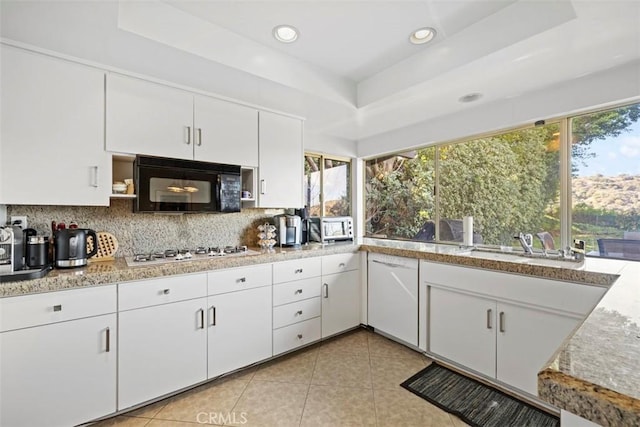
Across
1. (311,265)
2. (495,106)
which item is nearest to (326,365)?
(311,265)

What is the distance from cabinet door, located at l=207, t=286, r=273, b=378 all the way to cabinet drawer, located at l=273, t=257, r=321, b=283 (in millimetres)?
147

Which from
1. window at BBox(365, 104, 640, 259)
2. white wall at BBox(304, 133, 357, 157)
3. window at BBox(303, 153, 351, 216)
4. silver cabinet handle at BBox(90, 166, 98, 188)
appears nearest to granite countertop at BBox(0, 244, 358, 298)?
silver cabinet handle at BBox(90, 166, 98, 188)

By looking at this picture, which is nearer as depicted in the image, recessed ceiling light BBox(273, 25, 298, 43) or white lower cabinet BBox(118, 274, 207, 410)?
white lower cabinet BBox(118, 274, 207, 410)

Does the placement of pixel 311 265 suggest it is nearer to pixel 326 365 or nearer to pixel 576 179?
pixel 326 365

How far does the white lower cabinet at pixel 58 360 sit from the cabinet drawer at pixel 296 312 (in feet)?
3.53

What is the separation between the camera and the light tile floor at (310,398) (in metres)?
1.70

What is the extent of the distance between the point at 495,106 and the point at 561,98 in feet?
1.48

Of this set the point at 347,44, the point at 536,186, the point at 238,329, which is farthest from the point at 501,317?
the point at 347,44

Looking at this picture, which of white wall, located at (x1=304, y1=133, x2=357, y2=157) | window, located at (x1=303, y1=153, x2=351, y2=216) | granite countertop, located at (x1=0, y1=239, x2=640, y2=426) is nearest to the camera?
granite countertop, located at (x1=0, y1=239, x2=640, y2=426)

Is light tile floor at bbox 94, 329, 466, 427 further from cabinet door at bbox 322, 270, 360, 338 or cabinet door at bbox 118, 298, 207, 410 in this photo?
cabinet door at bbox 322, 270, 360, 338

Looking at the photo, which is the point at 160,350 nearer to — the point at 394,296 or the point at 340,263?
the point at 340,263

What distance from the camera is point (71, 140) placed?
1.74 meters

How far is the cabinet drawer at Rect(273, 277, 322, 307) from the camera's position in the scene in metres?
2.32

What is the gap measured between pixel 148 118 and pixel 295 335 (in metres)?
2.00
